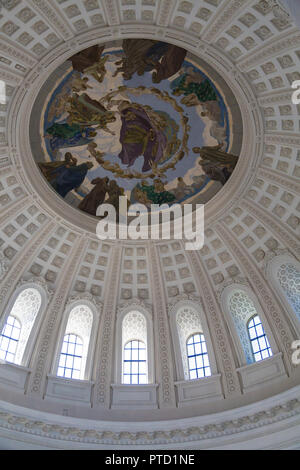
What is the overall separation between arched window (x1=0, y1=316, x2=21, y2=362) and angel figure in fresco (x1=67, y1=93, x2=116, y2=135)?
10876 millimetres

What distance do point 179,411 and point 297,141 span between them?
14.0m

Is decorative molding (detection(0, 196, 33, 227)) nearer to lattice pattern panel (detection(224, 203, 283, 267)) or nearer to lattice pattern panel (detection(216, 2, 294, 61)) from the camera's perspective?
lattice pattern panel (detection(224, 203, 283, 267))

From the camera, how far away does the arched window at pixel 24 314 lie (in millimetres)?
24672

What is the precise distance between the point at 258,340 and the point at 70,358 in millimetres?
9664

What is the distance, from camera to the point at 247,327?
25672mm

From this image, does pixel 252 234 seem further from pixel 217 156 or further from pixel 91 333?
pixel 91 333

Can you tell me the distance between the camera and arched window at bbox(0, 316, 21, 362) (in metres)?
24.0

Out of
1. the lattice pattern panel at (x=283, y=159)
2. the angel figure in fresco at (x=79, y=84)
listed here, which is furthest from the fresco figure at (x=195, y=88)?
the angel figure in fresco at (x=79, y=84)

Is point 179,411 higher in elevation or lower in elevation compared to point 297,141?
lower

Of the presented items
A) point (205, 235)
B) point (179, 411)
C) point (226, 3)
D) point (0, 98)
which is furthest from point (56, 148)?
point (179, 411)

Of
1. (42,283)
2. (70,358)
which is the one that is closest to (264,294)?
(70,358)

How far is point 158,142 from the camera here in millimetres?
26875

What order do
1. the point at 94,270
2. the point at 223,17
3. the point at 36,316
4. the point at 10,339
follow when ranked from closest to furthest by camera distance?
1. the point at 223,17
2. the point at 10,339
3. the point at 36,316
4. the point at 94,270

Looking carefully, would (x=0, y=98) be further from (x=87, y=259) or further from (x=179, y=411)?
(x=179, y=411)
